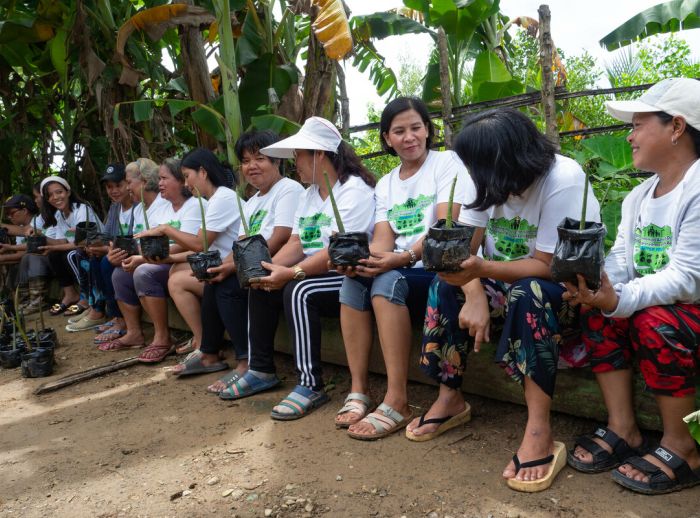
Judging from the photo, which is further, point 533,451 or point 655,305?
point 533,451

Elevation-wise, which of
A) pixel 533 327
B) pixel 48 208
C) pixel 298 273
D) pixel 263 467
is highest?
pixel 48 208

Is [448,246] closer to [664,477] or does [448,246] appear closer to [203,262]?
[664,477]

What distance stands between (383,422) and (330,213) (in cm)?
104

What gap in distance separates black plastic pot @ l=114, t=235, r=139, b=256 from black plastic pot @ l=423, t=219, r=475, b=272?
268 centimetres

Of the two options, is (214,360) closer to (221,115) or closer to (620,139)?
(221,115)

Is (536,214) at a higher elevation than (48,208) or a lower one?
lower

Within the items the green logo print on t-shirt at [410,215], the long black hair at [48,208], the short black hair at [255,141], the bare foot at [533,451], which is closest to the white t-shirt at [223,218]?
the short black hair at [255,141]

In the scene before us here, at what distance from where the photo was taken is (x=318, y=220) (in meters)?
3.01

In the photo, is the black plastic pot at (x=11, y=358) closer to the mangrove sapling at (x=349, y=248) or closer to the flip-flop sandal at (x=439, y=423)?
the mangrove sapling at (x=349, y=248)

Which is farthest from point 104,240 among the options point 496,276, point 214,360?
point 496,276

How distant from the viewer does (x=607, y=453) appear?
2025mm

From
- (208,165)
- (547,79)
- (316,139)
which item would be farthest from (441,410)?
(547,79)

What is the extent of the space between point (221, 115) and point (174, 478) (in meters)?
2.93

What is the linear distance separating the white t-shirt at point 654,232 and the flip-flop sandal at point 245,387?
186 centimetres
